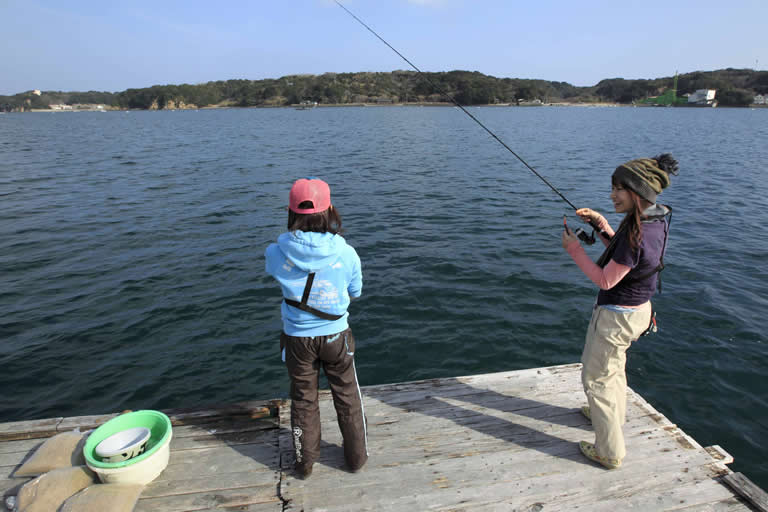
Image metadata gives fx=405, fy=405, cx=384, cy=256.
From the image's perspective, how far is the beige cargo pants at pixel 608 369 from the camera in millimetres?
2959

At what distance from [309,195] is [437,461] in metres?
2.31

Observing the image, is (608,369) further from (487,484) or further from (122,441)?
(122,441)

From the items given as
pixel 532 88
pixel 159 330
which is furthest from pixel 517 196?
pixel 532 88

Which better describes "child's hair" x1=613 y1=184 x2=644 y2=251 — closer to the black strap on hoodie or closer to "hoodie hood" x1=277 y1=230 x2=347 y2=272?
"hoodie hood" x1=277 y1=230 x2=347 y2=272

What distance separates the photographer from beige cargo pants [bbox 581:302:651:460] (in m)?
2.96

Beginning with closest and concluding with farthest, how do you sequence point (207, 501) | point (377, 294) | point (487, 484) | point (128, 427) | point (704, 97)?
point (207, 501), point (487, 484), point (128, 427), point (377, 294), point (704, 97)

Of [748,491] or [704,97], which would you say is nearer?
[748,491]

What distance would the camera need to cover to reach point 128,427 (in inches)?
130

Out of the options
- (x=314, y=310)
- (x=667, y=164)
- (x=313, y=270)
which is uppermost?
(x=667, y=164)

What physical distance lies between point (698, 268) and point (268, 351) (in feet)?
31.9

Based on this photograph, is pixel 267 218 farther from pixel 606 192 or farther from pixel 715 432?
pixel 606 192

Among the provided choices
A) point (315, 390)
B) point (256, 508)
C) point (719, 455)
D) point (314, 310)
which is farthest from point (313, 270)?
point (719, 455)

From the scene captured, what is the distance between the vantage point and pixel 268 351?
21.6 feet

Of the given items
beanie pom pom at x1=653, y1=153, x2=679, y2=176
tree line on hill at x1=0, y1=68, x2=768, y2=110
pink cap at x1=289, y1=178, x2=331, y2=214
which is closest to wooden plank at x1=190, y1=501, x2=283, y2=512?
pink cap at x1=289, y1=178, x2=331, y2=214
